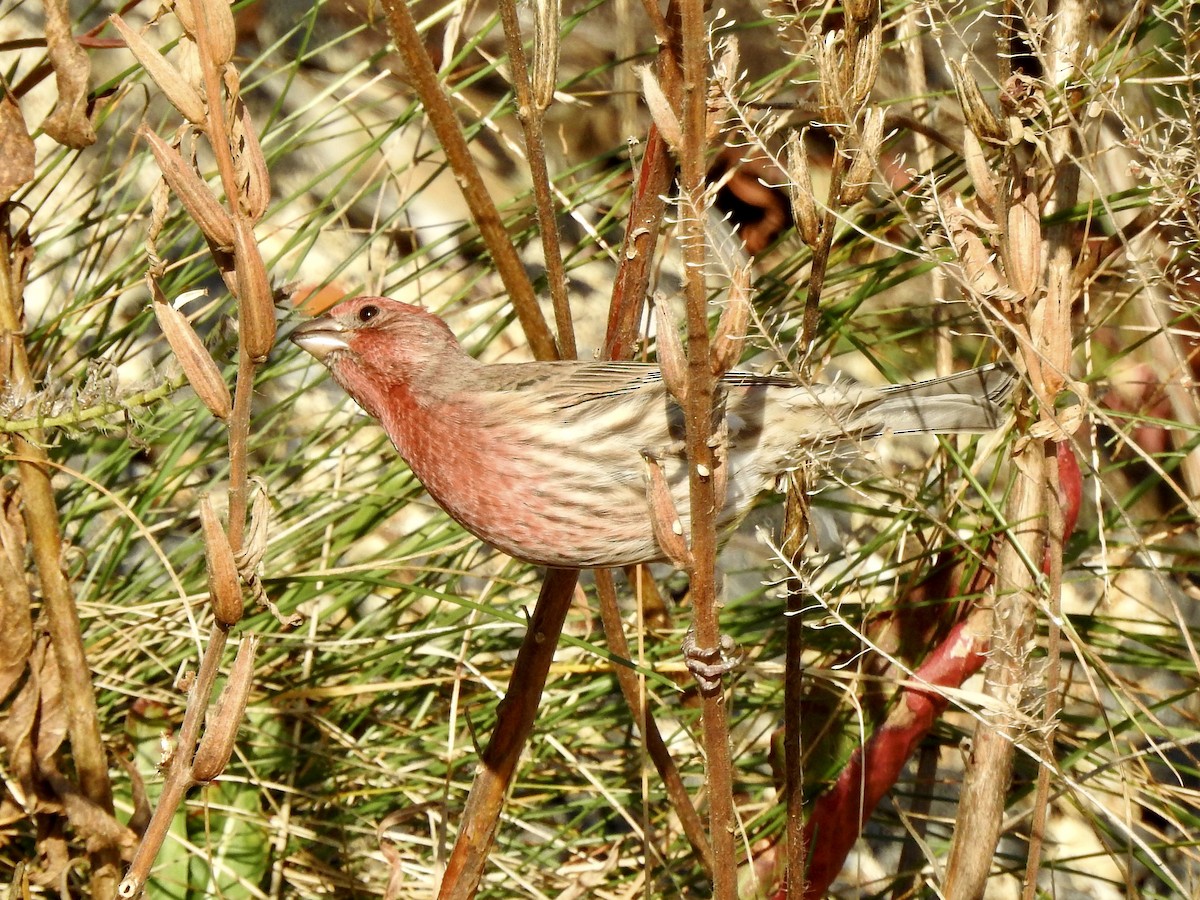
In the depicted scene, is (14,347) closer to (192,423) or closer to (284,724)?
(192,423)

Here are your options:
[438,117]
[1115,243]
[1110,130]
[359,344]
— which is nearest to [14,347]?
[359,344]

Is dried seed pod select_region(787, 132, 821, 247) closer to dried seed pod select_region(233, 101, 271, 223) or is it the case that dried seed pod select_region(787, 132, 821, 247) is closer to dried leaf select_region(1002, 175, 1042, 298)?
dried leaf select_region(1002, 175, 1042, 298)

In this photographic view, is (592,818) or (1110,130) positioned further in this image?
(1110,130)

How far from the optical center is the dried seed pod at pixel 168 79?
1.20 metres

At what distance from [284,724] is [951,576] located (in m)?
1.70

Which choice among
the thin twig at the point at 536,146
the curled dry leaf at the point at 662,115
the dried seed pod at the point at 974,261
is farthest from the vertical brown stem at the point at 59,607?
the dried seed pod at the point at 974,261

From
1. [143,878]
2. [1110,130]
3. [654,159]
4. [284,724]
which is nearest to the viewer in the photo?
[143,878]

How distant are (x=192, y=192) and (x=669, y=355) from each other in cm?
50

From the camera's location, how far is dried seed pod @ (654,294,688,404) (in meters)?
1.31

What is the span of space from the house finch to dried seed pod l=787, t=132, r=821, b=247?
0.61 m

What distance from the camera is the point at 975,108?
1755 mm

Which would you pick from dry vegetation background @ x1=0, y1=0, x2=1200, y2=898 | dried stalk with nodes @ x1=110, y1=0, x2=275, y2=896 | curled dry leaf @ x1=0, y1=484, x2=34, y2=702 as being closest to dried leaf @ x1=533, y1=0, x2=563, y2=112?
dry vegetation background @ x1=0, y1=0, x2=1200, y2=898

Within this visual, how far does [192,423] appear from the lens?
10.9ft

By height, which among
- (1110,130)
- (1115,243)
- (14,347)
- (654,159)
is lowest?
(14,347)
